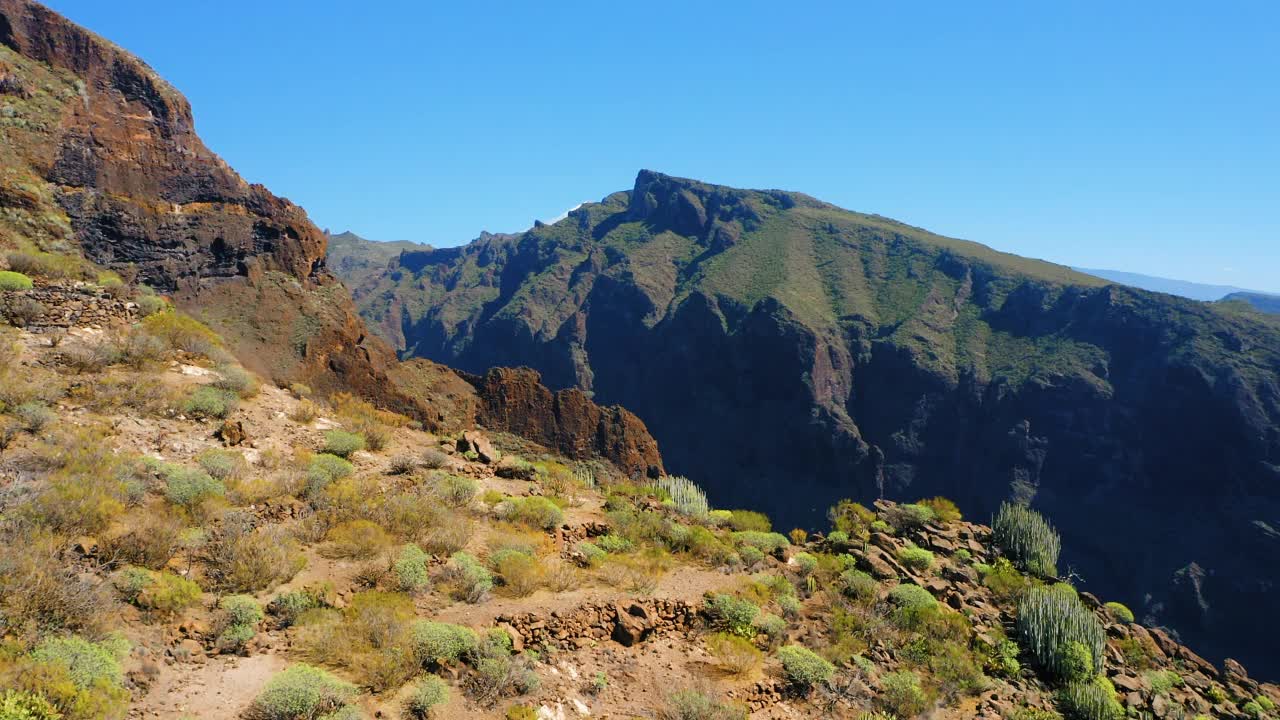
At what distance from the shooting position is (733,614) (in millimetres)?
9188

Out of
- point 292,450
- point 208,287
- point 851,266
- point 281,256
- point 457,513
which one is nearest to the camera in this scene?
point 457,513

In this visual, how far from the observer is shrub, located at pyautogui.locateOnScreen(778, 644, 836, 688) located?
26.4 feet

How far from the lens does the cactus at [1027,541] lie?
13695mm

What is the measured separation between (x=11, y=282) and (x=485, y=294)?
13793cm

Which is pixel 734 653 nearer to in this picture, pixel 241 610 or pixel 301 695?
pixel 301 695

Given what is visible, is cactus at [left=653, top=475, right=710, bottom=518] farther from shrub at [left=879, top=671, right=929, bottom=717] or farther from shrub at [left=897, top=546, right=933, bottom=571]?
shrub at [left=879, top=671, right=929, bottom=717]

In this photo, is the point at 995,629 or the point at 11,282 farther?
the point at 11,282

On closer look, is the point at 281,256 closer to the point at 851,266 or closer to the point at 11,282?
the point at 11,282

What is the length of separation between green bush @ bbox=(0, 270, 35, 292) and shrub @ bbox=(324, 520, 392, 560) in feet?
32.3

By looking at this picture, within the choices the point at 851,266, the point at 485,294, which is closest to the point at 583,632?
the point at 851,266

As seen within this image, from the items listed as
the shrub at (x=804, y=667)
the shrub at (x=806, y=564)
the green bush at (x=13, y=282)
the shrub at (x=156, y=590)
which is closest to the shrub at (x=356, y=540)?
the shrub at (x=156, y=590)

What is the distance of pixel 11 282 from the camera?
40.2 feet

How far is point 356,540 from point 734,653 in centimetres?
565

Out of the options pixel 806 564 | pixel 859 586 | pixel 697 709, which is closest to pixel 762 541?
pixel 806 564
